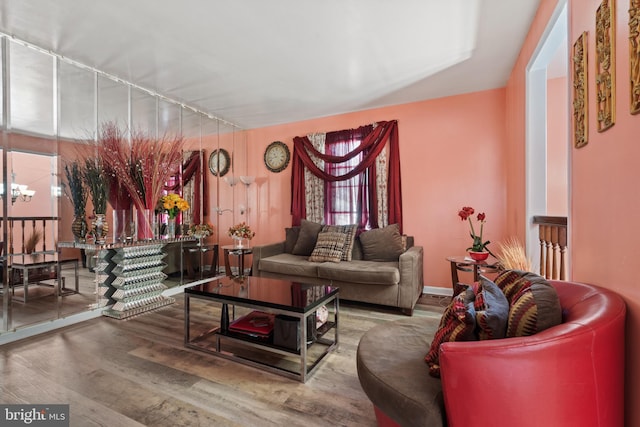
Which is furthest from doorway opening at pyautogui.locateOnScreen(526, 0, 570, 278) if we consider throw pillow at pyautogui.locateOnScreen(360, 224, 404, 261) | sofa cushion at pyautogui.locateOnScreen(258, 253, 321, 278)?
sofa cushion at pyautogui.locateOnScreen(258, 253, 321, 278)

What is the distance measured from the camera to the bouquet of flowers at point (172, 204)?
→ 329 centimetres

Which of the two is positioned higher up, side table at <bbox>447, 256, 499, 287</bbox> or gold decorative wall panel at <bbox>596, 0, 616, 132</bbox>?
gold decorative wall panel at <bbox>596, 0, 616, 132</bbox>

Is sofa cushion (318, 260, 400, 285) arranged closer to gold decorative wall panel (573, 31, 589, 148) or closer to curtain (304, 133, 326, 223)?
curtain (304, 133, 326, 223)

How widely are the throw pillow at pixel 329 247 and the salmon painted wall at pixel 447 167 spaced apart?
997 mm

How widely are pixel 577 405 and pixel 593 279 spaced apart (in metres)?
0.69

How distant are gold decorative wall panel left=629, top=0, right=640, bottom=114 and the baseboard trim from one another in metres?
2.97

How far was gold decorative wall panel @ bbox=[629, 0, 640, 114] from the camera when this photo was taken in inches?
36.0

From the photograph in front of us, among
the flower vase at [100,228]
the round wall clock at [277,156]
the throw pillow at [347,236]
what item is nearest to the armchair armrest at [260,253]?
the throw pillow at [347,236]

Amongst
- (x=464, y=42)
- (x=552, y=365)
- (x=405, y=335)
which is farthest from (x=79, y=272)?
(x=464, y=42)

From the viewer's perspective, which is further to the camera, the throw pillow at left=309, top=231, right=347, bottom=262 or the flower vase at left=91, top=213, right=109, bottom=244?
the throw pillow at left=309, top=231, right=347, bottom=262

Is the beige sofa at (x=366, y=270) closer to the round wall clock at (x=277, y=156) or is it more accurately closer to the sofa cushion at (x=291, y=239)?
the sofa cushion at (x=291, y=239)

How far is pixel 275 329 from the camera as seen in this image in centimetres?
186

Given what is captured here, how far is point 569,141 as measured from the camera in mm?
1512

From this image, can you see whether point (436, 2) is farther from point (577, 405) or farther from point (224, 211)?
point (224, 211)
